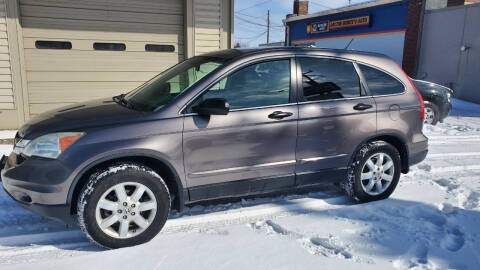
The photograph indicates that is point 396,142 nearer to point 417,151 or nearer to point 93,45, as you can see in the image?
point 417,151

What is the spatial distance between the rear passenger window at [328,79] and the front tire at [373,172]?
0.66 meters

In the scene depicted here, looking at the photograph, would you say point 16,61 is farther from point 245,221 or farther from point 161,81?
point 245,221

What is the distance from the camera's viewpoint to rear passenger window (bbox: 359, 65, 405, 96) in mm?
4406

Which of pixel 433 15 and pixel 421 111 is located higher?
pixel 433 15

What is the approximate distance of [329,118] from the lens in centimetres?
408

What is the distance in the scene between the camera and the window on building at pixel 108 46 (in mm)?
8117

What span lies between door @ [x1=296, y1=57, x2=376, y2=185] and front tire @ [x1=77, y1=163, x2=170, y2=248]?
4.96 ft

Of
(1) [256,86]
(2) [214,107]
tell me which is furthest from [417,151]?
(2) [214,107]

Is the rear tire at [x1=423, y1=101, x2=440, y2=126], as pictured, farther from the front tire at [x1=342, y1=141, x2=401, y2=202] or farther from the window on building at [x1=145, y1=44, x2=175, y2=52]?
the window on building at [x1=145, y1=44, x2=175, y2=52]

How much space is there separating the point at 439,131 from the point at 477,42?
8.78 meters

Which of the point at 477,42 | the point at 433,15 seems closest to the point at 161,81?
the point at 477,42

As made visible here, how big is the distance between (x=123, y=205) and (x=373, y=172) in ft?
8.95

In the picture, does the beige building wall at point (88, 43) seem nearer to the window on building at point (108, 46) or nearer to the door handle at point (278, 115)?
the window on building at point (108, 46)

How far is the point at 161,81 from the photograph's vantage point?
427 cm
